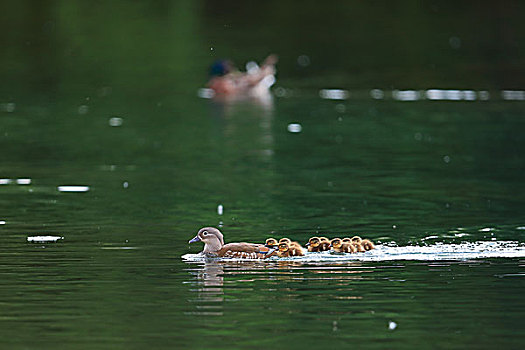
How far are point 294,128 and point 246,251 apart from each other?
577 inches

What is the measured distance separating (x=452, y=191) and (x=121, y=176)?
17.2 feet

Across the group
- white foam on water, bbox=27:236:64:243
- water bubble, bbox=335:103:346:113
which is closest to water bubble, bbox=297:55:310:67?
water bubble, bbox=335:103:346:113

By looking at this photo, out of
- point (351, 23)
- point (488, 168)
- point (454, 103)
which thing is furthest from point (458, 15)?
point (488, 168)

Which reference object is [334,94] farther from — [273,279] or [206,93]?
[273,279]

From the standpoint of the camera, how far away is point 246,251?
14.8m

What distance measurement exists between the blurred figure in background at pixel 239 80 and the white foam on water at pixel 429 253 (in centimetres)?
2152

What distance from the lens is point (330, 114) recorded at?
104 ft

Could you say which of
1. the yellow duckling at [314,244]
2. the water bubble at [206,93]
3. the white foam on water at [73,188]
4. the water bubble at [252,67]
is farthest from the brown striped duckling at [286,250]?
the water bubble at [252,67]

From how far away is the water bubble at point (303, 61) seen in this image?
42.0 meters

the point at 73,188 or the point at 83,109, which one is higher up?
the point at 83,109

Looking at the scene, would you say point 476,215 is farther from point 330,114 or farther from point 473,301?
point 330,114

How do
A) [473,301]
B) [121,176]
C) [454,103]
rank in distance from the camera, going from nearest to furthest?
[473,301], [121,176], [454,103]

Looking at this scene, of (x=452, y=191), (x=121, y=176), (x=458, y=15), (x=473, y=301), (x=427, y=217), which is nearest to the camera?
(x=473, y=301)

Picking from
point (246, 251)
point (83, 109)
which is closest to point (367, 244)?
point (246, 251)
